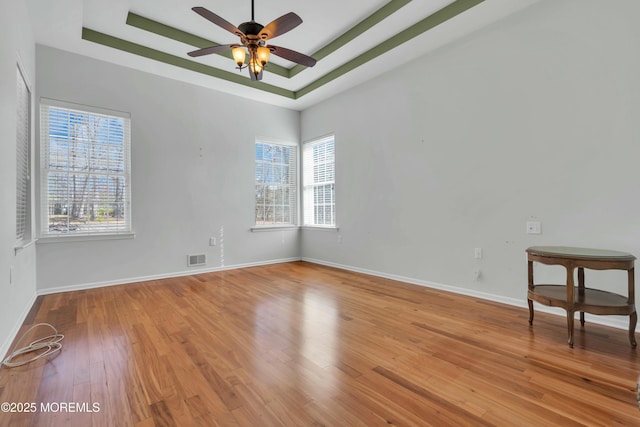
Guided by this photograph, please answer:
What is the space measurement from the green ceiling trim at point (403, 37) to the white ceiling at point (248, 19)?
5 cm

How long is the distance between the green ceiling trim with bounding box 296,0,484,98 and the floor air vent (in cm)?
336

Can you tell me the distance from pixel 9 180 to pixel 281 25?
A: 8.33 feet

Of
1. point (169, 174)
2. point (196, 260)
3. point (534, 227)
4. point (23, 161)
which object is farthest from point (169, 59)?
point (534, 227)

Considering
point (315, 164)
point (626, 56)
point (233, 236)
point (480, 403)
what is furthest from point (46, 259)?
point (626, 56)

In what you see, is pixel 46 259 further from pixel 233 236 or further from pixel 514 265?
pixel 514 265

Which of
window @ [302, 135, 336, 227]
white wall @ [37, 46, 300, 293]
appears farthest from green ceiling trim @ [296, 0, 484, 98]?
white wall @ [37, 46, 300, 293]

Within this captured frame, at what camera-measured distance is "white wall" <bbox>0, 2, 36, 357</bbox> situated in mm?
2168

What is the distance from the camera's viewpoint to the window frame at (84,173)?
12.0 feet

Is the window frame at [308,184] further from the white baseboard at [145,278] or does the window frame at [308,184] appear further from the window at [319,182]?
the white baseboard at [145,278]

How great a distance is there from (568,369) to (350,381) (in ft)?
4.62

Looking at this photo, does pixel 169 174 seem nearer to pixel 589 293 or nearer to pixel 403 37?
pixel 403 37

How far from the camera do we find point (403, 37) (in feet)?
11.9

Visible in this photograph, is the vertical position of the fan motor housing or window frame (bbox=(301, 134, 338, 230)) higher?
the fan motor housing

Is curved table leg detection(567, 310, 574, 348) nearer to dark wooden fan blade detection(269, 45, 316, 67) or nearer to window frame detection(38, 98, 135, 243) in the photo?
dark wooden fan blade detection(269, 45, 316, 67)
